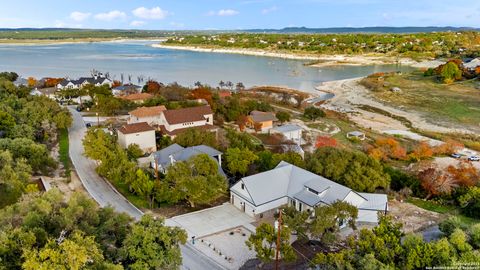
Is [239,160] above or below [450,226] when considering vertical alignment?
below

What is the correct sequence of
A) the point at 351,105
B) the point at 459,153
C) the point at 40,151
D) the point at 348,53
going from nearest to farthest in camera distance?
the point at 40,151 → the point at 459,153 → the point at 351,105 → the point at 348,53

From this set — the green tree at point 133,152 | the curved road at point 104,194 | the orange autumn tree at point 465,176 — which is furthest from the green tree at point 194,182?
the orange autumn tree at point 465,176

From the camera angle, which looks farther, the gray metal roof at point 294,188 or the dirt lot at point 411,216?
the gray metal roof at point 294,188

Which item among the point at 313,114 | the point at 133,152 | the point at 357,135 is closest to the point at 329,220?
the point at 133,152

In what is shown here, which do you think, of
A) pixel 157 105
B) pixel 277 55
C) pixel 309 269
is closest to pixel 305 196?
pixel 309 269

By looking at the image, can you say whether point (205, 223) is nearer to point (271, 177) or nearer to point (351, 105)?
point (271, 177)

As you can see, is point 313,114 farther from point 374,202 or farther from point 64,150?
point 64,150

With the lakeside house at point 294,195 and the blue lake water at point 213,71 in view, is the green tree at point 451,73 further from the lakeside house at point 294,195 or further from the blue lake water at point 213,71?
the lakeside house at point 294,195
